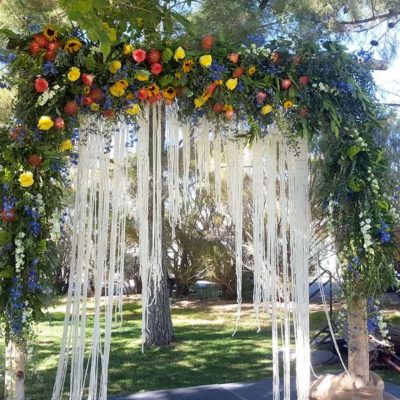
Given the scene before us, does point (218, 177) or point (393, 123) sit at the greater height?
point (393, 123)

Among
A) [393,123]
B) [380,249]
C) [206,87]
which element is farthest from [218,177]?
[393,123]

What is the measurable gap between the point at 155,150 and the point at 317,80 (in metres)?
0.89

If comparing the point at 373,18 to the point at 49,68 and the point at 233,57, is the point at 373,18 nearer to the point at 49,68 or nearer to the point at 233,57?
the point at 233,57

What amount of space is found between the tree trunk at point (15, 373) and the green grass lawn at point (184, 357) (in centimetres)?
99

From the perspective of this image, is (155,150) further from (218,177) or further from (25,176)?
(25,176)

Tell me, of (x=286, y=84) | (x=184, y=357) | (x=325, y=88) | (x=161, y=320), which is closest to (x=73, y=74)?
(x=286, y=84)

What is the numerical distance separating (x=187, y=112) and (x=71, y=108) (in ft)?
1.91

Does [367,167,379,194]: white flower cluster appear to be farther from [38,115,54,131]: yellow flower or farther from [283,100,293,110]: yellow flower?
[38,115,54,131]: yellow flower

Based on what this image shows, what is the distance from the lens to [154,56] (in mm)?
2225

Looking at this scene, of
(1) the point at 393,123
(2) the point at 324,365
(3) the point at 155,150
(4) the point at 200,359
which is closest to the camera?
(3) the point at 155,150

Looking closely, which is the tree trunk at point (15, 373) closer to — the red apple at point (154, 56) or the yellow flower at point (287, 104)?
the red apple at point (154, 56)

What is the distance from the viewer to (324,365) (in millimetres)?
4715

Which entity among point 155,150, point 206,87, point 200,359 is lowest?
point 200,359

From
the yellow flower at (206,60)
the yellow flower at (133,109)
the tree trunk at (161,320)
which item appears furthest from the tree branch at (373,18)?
the yellow flower at (133,109)
